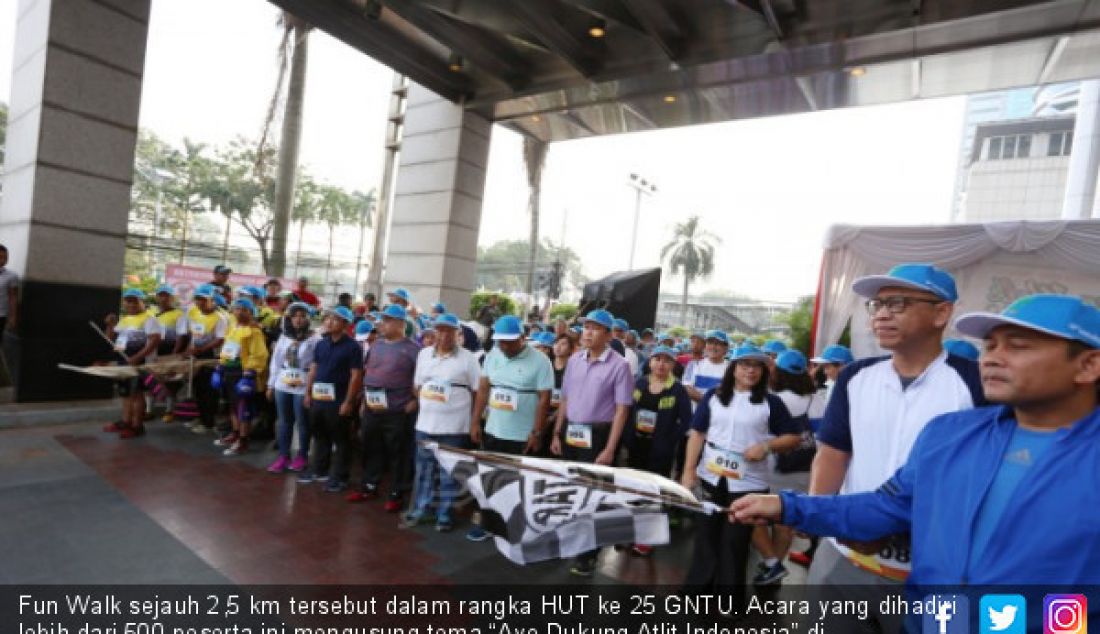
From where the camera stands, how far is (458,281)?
430 inches

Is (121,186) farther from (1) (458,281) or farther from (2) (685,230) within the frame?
(2) (685,230)

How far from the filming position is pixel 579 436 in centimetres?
472

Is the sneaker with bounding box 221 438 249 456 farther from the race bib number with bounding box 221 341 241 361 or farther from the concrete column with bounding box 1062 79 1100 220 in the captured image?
the concrete column with bounding box 1062 79 1100 220

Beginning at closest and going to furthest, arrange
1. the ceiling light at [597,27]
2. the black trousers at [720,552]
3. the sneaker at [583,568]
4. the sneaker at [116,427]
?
the black trousers at [720,552], the sneaker at [583,568], the sneaker at [116,427], the ceiling light at [597,27]

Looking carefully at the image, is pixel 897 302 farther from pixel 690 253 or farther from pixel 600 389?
pixel 690 253

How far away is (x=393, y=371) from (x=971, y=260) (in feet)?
23.0

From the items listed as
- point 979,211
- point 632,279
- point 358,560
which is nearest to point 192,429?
point 358,560

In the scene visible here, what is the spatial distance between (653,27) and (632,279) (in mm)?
5130

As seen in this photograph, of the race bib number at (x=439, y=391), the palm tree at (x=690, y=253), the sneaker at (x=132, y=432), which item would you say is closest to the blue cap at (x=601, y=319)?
the race bib number at (x=439, y=391)

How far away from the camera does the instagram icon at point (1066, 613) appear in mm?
1319

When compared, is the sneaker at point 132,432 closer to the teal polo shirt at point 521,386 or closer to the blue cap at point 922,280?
the teal polo shirt at point 521,386

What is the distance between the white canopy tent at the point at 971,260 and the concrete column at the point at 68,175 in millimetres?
9911

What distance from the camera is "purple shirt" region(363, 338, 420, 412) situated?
17.7ft

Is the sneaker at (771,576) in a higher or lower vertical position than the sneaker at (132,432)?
higher
